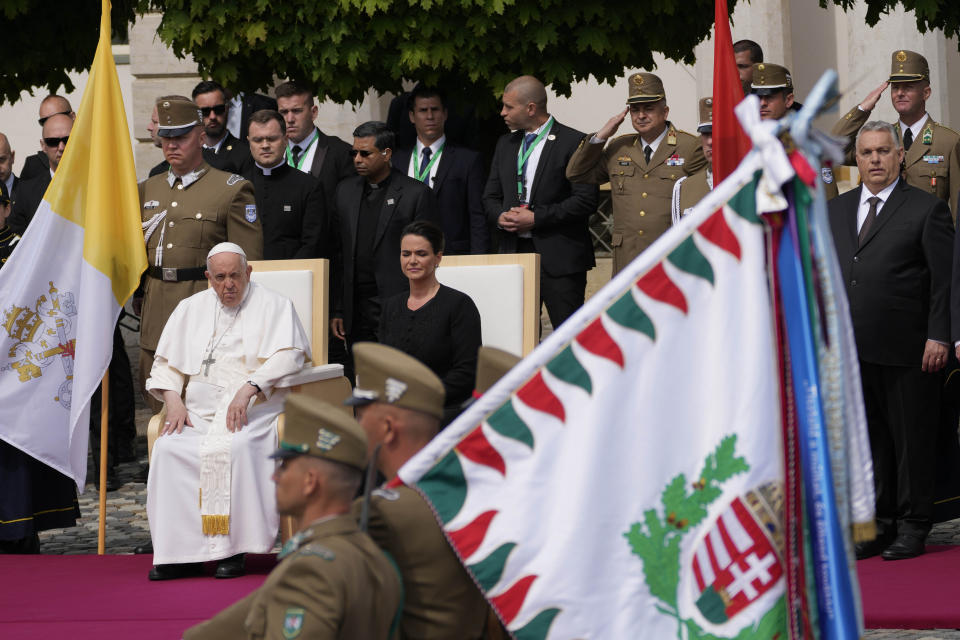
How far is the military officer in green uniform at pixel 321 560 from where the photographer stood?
313 centimetres

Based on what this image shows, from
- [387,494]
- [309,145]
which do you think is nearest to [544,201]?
[309,145]

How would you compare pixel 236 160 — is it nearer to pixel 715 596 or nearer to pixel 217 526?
pixel 217 526

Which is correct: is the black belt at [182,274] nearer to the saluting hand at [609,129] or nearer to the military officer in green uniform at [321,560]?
the saluting hand at [609,129]

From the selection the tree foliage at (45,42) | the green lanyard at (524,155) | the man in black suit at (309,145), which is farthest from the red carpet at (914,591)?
the tree foliage at (45,42)

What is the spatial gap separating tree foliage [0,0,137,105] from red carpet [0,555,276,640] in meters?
4.06

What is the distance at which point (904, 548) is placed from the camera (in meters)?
6.64

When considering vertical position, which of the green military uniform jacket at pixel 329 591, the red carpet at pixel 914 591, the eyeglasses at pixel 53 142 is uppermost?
the eyeglasses at pixel 53 142

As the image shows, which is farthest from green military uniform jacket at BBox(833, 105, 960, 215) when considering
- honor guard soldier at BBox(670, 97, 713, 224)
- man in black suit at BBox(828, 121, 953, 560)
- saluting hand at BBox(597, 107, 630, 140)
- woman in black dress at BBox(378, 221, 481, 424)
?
woman in black dress at BBox(378, 221, 481, 424)

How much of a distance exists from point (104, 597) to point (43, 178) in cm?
378

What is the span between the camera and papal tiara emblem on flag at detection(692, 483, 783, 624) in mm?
3125

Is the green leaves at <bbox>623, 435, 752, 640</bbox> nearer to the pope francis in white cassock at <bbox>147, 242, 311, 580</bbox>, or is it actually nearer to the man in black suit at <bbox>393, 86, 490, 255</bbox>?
the pope francis in white cassock at <bbox>147, 242, 311, 580</bbox>

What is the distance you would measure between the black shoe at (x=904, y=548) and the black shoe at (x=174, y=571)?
9.80 feet

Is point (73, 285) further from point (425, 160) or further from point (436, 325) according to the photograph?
point (425, 160)

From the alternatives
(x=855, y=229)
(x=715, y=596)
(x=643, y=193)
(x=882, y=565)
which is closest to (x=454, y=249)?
(x=643, y=193)
